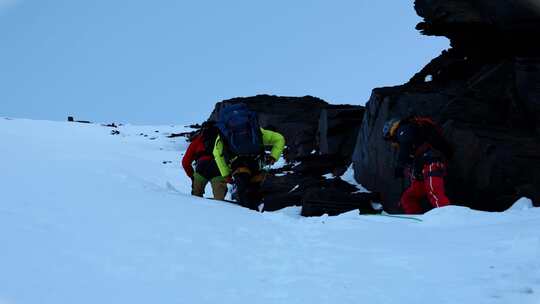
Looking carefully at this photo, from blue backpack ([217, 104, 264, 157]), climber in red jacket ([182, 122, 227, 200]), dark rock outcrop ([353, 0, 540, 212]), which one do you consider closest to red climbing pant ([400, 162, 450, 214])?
dark rock outcrop ([353, 0, 540, 212])

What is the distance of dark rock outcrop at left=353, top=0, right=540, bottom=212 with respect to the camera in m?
10.3

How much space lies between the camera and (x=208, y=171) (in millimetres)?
10703

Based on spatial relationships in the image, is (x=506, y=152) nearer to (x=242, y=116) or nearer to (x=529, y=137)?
(x=529, y=137)

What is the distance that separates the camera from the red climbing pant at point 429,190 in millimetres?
9508

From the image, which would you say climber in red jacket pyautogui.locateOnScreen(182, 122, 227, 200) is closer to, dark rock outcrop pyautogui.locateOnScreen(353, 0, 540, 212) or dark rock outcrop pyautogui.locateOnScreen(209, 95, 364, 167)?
dark rock outcrop pyautogui.locateOnScreen(353, 0, 540, 212)

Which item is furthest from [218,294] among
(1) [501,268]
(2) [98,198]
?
(2) [98,198]

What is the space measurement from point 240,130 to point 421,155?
10.3 feet

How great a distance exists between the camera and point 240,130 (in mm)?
9609

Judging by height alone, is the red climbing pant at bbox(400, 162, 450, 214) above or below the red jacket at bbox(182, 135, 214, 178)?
below

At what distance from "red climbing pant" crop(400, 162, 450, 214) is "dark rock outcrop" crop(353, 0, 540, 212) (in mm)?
1130

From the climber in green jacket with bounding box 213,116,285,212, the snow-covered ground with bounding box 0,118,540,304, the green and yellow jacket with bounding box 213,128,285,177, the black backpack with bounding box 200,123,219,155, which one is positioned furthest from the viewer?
the black backpack with bounding box 200,123,219,155

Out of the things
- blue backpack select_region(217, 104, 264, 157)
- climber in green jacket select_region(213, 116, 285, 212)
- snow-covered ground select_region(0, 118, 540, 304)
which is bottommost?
A: snow-covered ground select_region(0, 118, 540, 304)

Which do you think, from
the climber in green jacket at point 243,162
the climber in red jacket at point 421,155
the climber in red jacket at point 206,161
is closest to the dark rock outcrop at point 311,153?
the climber in green jacket at point 243,162

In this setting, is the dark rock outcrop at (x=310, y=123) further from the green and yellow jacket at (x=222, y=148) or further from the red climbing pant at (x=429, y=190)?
the green and yellow jacket at (x=222, y=148)
